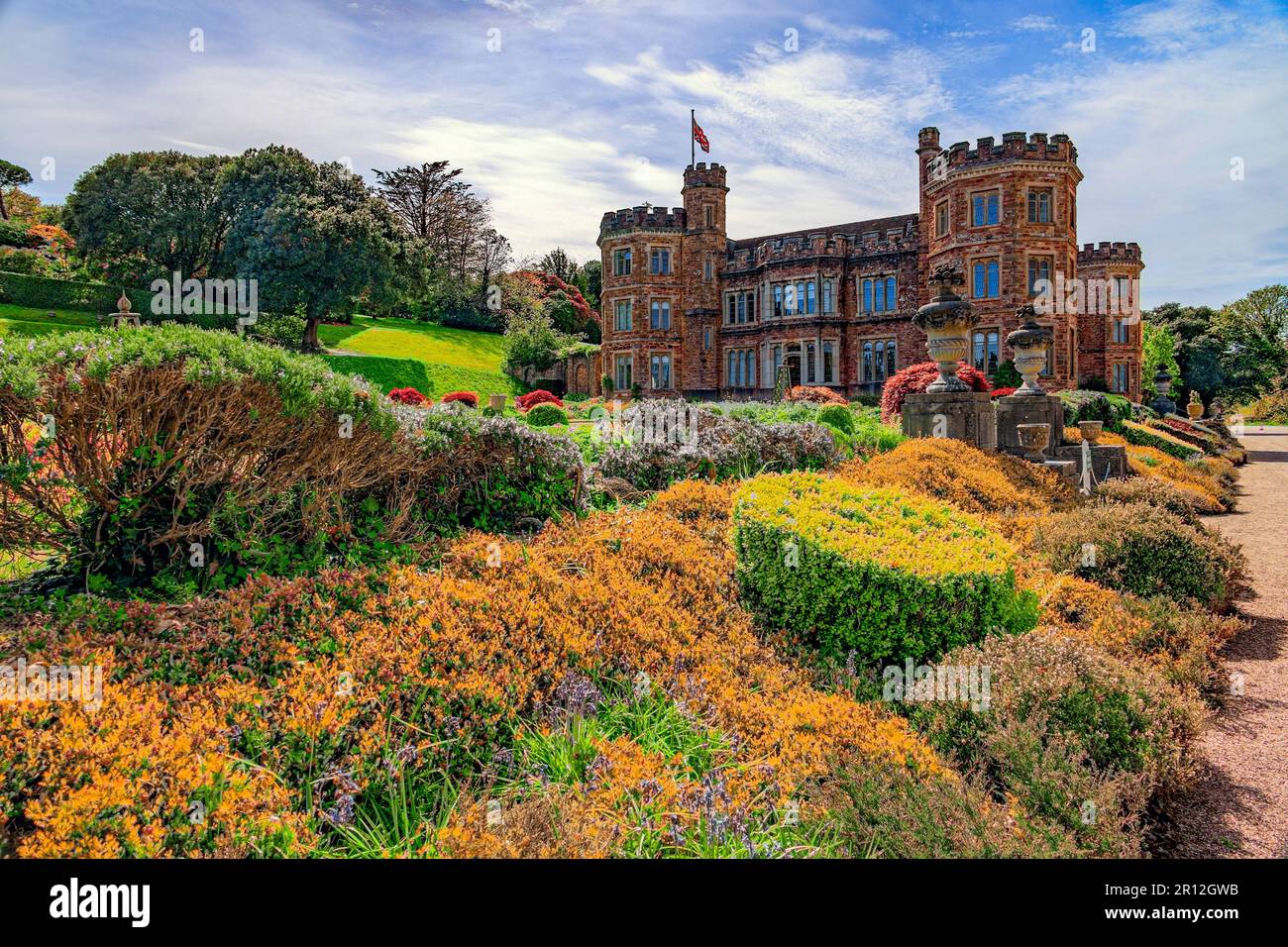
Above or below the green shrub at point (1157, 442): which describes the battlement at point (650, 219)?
above

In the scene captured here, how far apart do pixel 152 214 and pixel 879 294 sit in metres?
31.4

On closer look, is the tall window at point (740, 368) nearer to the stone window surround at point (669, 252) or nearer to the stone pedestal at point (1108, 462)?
the stone window surround at point (669, 252)

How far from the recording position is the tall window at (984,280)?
3053 centimetres

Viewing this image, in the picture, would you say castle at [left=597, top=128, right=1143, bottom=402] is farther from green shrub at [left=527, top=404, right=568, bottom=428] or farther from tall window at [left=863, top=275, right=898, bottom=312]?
green shrub at [left=527, top=404, right=568, bottom=428]

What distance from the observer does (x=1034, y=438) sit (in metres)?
14.3

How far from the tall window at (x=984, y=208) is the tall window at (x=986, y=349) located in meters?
4.52

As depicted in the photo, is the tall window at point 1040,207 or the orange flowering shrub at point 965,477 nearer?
the orange flowering shrub at point 965,477

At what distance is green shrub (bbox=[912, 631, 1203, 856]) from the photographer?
3354mm

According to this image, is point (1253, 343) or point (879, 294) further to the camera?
point (1253, 343)

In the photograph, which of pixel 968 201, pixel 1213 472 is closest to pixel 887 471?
pixel 1213 472

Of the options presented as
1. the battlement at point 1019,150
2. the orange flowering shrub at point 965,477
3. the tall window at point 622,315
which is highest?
the battlement at point 1019,150

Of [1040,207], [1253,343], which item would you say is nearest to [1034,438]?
[1040,207]

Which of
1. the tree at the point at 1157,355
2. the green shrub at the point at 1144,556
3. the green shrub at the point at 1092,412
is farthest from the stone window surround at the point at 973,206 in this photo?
the tree at the point at 1157,355

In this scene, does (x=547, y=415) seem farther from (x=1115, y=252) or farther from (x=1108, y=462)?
(x=1115, y=252)
